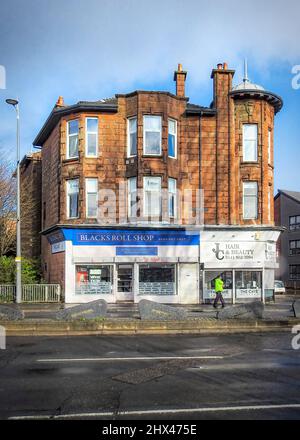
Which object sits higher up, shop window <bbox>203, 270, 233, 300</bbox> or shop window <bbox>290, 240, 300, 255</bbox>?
shop window <bbox>290, 240, 300, 255</bbox>

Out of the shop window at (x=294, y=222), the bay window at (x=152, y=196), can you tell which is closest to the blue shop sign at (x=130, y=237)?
the bay window at (x=152, y=196)

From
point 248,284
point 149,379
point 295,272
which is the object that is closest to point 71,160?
point 248,284

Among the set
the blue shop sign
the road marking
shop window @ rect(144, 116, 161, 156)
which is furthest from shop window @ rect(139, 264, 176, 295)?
the road marking

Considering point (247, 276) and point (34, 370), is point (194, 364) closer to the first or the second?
point (34, 370)

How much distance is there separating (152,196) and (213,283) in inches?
249

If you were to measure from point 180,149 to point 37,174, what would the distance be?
13908 millimetres

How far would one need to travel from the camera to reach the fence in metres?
28.7

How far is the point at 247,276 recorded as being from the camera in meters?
30.5

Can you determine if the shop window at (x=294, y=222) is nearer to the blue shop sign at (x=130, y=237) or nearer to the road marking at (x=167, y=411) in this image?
the blue shop sign at (x=130, y=237)

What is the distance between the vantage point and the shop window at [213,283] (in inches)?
1179

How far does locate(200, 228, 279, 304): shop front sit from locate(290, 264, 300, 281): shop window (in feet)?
90.7

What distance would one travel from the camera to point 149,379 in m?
9.38

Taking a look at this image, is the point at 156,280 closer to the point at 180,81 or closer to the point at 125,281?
the point at 125,281

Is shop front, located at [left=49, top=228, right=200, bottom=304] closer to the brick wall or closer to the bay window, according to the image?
the bay window
